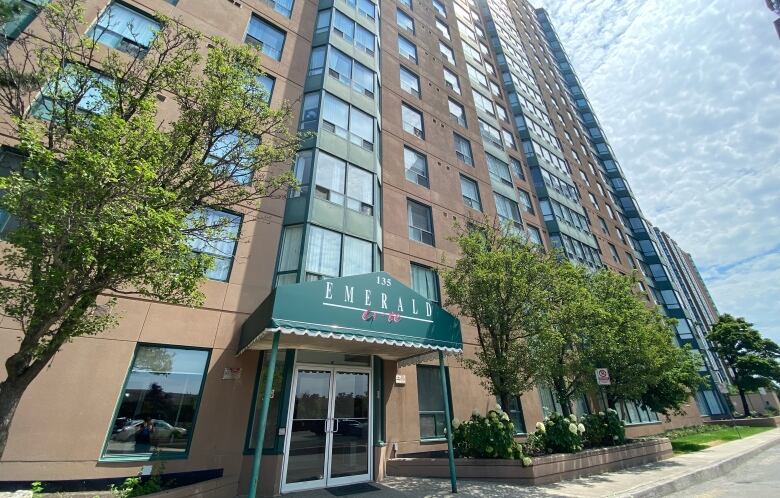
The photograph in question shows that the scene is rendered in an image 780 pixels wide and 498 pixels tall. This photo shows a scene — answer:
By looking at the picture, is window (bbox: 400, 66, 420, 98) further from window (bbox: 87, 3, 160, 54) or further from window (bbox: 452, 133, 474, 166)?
window (bbox: 87, 3, 160, 54)

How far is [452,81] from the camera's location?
80.7ft

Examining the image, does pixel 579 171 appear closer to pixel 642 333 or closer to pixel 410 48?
pixel 410 48

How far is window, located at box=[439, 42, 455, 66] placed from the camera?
25764 millimetres

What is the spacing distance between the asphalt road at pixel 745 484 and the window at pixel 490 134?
20621 mm

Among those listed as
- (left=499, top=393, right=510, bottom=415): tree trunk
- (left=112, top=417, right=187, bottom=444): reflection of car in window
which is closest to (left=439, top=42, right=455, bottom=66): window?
(left=499, top=393, right=510, bottom=415): tree trunk

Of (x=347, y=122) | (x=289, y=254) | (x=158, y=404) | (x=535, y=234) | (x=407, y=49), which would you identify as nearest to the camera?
(x=158, y=404)

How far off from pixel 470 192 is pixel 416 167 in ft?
13.0

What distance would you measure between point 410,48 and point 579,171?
23.5 m

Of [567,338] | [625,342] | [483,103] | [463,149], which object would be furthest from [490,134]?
[567,338]

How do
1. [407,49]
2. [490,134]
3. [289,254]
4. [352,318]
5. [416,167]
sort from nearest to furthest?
[352,318], [289,254], [416,167], [407,49], [490,134]

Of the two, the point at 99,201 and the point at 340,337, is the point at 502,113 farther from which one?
the point at 99,201

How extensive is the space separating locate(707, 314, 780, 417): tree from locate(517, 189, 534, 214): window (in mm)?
31632

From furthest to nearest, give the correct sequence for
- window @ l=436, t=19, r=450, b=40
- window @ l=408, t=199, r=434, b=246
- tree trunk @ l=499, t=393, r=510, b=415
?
window @ l=436, t=19, r=450, b=40
window @ l=408, t=199, r=434, b=246
tree trunk @ l=499, t=393, r=510, b=415

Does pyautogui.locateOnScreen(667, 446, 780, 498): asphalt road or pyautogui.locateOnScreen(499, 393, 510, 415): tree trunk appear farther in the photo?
pyautogui.locateOnScreen(499, 393, 510, 415): tree trunk
